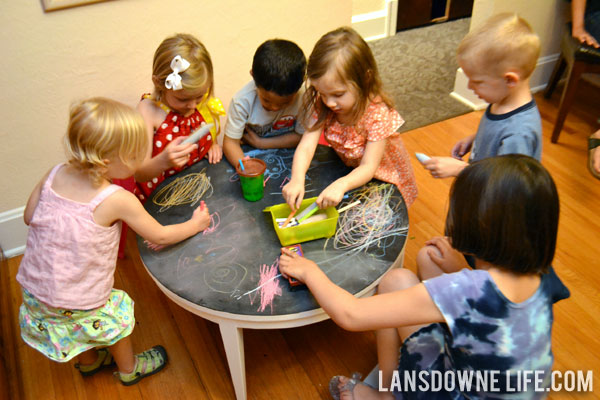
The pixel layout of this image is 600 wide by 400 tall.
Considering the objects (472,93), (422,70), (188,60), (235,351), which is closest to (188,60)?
(188,60)

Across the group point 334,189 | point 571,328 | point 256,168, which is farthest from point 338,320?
point 571,328

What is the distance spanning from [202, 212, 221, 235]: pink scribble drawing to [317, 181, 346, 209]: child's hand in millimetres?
316

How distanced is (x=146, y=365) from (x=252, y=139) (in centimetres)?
89

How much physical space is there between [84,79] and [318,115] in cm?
95

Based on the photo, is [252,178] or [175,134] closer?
[252,178]

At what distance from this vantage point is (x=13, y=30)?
5.43ft

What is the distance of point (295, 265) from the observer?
48.6 inches

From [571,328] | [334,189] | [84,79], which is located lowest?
[571,328]

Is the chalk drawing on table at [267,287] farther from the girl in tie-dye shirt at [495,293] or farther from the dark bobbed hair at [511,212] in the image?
the dark bobbed hair at [511,212]

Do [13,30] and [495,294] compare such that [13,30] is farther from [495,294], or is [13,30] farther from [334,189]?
[495,294]

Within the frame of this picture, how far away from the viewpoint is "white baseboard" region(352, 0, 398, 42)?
3488 millimetres

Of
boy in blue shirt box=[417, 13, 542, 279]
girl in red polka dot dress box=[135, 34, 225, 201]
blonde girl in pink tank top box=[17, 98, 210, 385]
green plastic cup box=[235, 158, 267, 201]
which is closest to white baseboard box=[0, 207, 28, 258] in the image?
girl in red polka dot dress box=[135, 34, 225, 201]

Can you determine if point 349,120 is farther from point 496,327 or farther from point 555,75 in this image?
point 555,75

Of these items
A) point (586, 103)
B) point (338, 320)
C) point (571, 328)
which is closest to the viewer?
point (338, 320)
